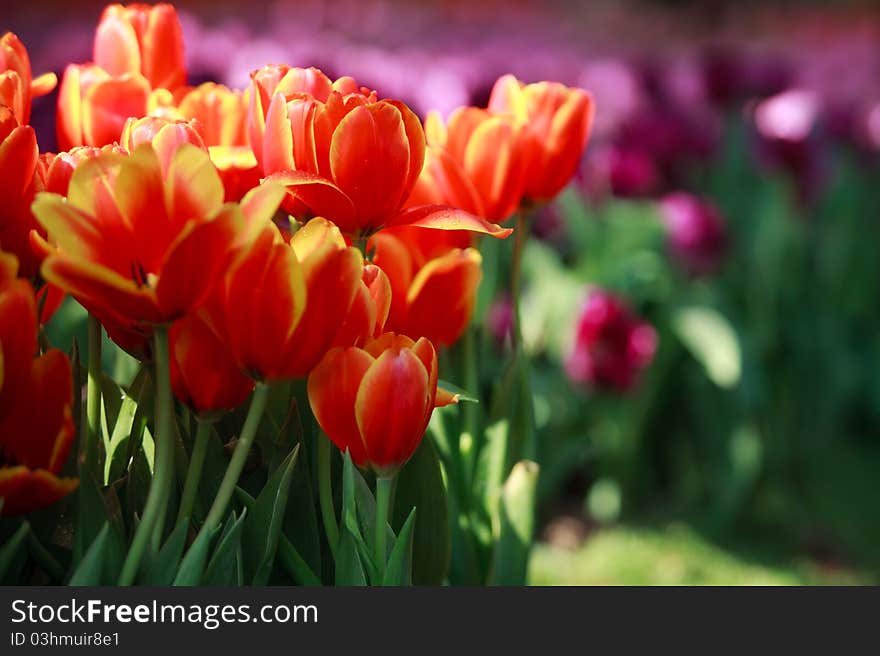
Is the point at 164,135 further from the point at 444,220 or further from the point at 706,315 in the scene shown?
Result: the point at 706,315

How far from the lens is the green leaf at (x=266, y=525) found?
1.67ft

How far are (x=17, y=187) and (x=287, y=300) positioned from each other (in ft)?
0.48

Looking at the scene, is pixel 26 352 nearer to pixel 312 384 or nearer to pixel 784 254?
pixel 312 384

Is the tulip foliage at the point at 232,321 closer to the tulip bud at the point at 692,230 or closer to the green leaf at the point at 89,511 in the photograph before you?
the green leaf at the point at 89,511

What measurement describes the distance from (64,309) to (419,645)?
0.55m

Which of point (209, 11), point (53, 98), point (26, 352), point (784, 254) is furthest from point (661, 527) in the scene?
point (209, 11)

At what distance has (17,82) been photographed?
568 millimetres

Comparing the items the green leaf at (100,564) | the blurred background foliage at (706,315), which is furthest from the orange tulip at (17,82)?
the blurred background foliage at (706,315)

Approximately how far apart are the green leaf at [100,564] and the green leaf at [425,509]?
17 centimetres

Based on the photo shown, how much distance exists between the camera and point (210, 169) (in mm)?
451

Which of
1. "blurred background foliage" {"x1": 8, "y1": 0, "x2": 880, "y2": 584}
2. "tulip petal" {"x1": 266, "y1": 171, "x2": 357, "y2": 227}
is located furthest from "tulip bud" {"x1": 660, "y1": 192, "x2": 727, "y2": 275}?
"tulip petal" {"x1": 266, "y1": 171, "x2": 357, "y2": 227}

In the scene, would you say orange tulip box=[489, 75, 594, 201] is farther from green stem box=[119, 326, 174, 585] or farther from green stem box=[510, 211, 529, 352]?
green stem box=[119, 326, 174, 585]

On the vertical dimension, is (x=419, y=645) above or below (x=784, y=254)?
above

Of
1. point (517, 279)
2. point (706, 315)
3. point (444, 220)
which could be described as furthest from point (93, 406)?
point (706, 315)
